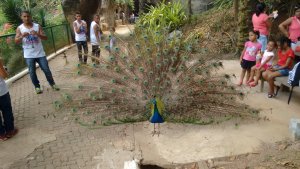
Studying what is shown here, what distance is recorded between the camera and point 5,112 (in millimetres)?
5105

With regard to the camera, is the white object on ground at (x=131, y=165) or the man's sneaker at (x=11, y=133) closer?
the white object on ground at (x=131, y=165)

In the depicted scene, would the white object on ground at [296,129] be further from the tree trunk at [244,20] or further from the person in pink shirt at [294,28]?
the tree trunk at [244,20]

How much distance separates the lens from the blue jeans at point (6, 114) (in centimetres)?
504

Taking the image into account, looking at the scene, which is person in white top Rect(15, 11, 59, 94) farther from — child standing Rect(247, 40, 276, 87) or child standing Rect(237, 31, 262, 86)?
child standing Rect(247, 40, 276, 87)

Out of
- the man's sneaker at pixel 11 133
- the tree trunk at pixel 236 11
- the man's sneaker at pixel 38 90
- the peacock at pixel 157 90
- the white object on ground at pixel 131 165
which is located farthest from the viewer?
the tree trunk at pixel 236 11

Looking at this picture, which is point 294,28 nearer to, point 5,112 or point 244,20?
point 244,20

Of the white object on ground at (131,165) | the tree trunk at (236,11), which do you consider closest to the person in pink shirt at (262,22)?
the tree trunk at (236,11)

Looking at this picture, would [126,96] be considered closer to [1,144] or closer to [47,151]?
[47,151]

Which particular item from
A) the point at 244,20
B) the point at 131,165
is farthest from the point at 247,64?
the point at 131,165

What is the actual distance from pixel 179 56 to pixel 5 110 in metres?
3.04

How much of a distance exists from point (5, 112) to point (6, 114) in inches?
1.4

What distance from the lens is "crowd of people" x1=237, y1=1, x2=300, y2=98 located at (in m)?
6.14

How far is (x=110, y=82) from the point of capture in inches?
216

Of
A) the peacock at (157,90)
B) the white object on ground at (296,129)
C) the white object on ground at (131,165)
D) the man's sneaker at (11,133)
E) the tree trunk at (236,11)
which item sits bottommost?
the white object on ground at (131,165)
